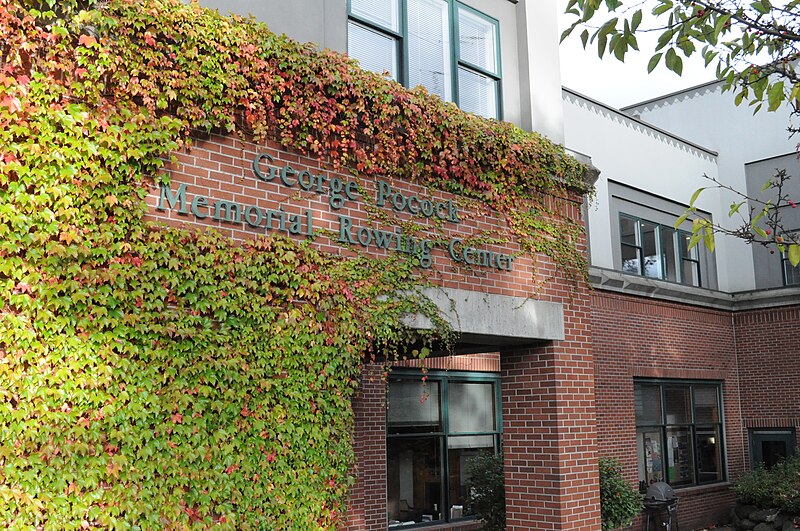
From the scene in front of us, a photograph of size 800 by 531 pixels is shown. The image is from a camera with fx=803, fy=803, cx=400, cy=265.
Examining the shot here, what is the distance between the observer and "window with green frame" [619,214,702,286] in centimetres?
1894

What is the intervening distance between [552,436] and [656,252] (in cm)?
1198

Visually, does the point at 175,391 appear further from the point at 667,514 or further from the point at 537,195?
the point at 667,514

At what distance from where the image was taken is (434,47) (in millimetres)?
9250

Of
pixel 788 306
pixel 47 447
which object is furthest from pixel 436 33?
pixel 788 306

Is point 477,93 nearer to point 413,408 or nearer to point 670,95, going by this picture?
point 413,408

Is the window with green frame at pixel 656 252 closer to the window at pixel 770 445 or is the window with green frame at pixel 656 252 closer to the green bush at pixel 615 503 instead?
the window at pixel 770 445

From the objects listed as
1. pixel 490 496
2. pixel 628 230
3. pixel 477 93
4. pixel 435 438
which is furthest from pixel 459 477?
pixel 477 93

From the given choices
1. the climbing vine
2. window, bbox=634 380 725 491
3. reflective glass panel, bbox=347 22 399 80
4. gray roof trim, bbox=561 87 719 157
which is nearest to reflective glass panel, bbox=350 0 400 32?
reflective glass panel, bbox=347 22 399 80

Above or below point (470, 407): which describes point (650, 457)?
below

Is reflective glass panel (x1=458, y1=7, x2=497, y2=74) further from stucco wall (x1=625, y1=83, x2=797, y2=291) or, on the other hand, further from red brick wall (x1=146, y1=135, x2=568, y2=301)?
stucco wall (x1=625, y1=83, x2=797, y2=291)

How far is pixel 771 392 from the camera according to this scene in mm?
20344


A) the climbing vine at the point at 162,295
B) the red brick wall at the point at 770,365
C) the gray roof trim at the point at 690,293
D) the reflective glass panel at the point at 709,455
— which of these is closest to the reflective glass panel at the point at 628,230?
the gray roof trim at the point at 690,293

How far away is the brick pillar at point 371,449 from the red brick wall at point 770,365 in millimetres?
11801

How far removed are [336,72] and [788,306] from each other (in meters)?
16.8
